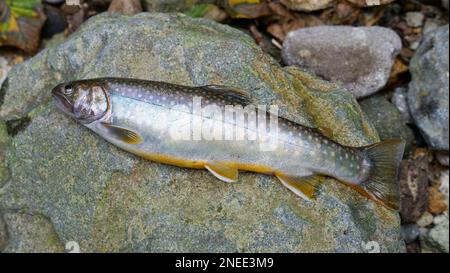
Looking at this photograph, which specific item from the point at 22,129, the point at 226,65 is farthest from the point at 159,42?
the point at 22,129

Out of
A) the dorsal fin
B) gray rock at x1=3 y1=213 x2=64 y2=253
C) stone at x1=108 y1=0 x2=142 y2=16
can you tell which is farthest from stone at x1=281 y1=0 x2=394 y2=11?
gray rock at x1=3 y1=213 x2=64 y2=253

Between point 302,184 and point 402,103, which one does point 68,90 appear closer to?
point 302,184

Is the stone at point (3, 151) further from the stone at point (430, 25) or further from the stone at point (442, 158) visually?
the stone at point (430, 25)

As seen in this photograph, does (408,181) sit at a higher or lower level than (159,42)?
lower

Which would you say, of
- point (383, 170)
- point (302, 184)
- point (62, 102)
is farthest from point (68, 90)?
point (383, 170)
